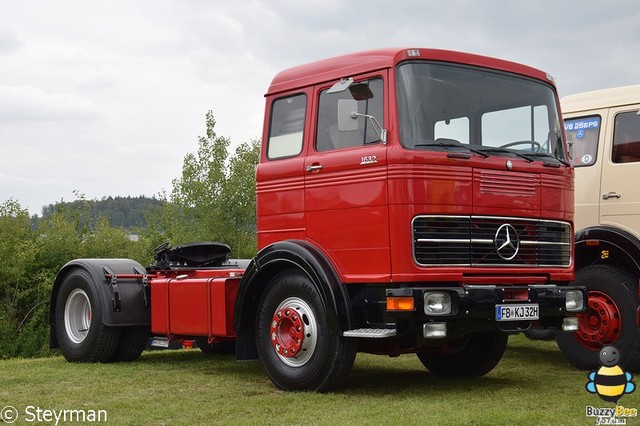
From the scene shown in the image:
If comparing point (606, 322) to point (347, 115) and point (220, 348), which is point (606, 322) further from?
point (220, 348)

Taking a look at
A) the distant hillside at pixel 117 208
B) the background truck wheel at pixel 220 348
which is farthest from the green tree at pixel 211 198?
the background truck wheel at pixel 220 348

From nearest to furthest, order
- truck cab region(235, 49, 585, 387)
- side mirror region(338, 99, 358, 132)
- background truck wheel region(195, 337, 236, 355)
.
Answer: truck cab region(235, 49, 585, 387), side mirror region(338, 99, 358, 132), background truck wheel region(195, 337, 236, 355)

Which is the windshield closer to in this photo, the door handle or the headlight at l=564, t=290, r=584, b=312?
the headlight at l=564, t=290, r=584, b=312

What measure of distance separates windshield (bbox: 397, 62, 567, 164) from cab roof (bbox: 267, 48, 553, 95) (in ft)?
0.23

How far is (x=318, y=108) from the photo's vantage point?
350 inches

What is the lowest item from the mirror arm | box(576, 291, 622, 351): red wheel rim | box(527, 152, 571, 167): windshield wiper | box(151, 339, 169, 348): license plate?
box(151, 339, 169, 348): license plate

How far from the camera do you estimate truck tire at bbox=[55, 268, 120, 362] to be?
1120cm

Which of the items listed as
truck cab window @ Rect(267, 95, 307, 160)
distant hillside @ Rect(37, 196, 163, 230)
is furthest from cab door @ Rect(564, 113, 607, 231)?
distant hillside @ Rect(37, 196, 163, 230)

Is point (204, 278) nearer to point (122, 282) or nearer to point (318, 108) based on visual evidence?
point (122, 282)

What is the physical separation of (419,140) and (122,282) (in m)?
4.85

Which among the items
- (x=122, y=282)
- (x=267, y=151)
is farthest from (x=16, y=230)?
(x=267, y=151)

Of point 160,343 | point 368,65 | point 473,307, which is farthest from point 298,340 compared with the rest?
point 160,343

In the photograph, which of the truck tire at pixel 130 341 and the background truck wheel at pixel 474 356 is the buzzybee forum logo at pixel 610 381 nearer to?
the background truck wheel at pixel 474 356

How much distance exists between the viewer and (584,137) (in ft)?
35.1
